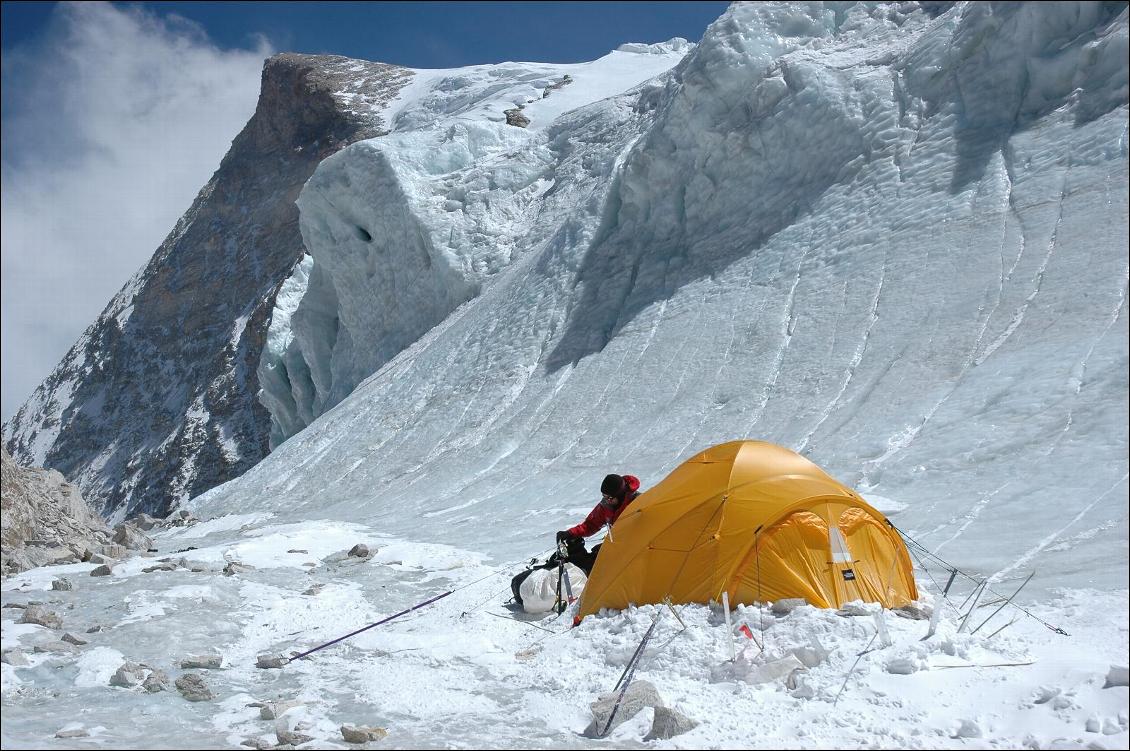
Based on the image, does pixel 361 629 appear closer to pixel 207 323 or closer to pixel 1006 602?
pixel 1006 602

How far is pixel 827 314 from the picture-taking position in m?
14.2

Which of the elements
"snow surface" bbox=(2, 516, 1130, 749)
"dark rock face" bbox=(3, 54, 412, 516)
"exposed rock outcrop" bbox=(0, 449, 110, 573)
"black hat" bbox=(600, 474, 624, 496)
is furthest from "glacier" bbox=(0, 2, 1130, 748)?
"dark rock face" bbox=(3, 54, 412, 516)

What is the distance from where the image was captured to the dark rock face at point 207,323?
53.6 m

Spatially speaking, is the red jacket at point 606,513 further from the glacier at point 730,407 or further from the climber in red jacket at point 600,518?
the glacier at point 730,407

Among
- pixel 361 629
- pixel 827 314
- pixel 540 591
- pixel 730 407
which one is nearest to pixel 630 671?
pixel 540 591

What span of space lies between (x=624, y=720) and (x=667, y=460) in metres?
8.31

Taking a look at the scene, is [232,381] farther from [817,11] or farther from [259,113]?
[817,11]

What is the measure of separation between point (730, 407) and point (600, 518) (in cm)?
615

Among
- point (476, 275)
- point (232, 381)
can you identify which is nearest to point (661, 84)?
point (476, 275)

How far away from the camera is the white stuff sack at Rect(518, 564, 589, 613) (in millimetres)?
7652

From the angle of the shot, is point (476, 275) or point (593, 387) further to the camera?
point (476, 275)

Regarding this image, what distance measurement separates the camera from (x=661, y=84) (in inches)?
1112

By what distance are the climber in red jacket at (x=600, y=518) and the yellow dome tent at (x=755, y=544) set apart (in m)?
0.83

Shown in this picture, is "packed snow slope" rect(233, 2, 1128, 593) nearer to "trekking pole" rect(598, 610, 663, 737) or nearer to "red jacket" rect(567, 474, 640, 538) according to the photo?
"red jacket" rect(567, 474, 640, 538)
